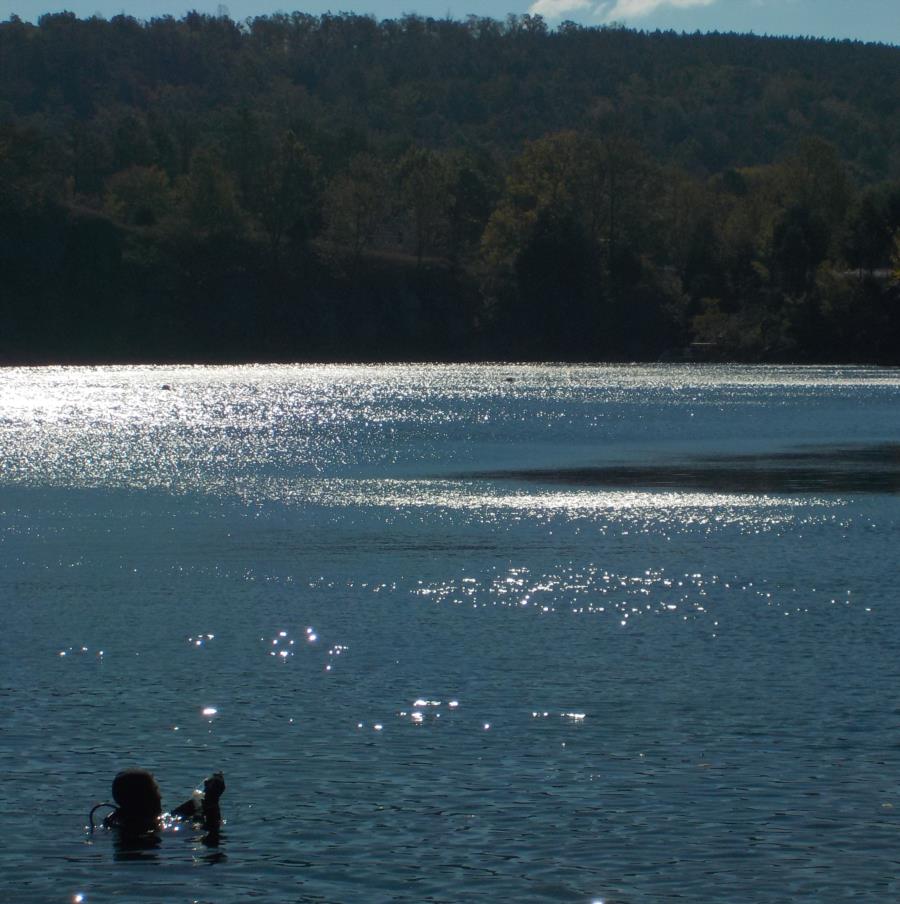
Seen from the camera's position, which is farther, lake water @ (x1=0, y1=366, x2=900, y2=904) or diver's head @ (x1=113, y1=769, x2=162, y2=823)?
diver's head @ (x1=113, y1=769, x2=162, y2=823)

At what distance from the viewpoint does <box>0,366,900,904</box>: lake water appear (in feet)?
67.8

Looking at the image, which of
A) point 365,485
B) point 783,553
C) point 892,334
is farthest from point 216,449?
point 892,334

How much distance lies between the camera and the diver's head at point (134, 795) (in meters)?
21.7

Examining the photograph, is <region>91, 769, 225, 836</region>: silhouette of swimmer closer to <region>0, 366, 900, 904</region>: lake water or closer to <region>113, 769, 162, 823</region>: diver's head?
<region>113, 769, 162, 823</region>: diver's head

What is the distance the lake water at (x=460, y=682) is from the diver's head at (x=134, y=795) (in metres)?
0.55

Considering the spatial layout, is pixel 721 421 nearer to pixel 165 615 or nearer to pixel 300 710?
pixel 165 615

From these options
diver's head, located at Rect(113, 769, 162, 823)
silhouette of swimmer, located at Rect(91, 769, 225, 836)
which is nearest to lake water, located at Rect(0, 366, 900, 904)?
silhouette of swimmer, located at Rect(91, 769, 225, 836)

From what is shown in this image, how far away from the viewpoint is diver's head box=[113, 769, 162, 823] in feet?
71.2

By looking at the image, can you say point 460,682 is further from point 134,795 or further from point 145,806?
point 134,795

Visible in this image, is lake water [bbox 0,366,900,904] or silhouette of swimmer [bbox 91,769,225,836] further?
silhouette of swimmer [bbox 91,769,225,836]

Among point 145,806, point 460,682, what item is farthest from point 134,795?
point 460,682

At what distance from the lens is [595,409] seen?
4818 inches

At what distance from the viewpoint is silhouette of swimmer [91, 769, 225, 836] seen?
71.2ft

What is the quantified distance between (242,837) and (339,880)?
207 cm
